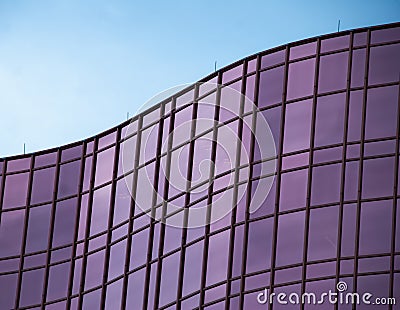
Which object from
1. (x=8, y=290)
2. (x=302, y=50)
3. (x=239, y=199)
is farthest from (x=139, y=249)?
(x=302, y=50)

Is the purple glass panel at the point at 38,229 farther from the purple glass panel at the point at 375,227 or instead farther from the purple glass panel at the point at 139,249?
the purple glass panel at the point at 375,227

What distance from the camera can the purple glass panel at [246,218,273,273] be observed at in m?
53.5

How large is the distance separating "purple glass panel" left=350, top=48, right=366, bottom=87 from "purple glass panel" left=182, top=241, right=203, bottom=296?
8.89 meters

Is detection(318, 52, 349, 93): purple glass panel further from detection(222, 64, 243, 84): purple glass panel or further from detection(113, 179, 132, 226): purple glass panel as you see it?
detection(113, 179, 132, 226): purple glass panel

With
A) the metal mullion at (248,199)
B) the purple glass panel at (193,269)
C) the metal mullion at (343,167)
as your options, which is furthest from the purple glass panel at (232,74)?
the purple glass panel at (193,269)

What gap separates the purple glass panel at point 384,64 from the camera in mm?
53500

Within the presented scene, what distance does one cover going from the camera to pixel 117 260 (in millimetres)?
59469

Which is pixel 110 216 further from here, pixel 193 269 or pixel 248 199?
pixel 248 199

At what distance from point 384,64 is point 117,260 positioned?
1440 cm

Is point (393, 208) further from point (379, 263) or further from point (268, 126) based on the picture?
point (268, 126)

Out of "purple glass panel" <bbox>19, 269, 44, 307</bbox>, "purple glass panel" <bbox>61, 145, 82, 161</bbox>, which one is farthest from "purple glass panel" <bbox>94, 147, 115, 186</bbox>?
"purple glass panel" <bbox>19, 269, 44, 307</bbox>

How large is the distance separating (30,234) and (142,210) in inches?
277

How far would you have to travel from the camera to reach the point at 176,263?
56.8 metres

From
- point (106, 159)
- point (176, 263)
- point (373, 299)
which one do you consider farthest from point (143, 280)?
point (373, 299)
